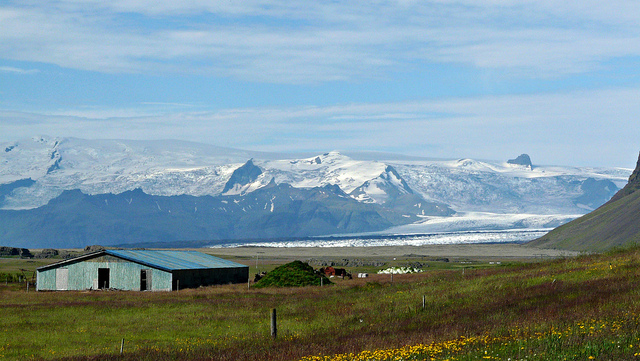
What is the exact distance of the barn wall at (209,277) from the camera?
72625mm

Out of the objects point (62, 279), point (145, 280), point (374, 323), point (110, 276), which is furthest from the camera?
point (62, 279)

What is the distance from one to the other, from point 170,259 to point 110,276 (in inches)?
343

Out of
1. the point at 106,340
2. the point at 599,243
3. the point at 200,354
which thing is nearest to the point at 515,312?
the point at 200,354

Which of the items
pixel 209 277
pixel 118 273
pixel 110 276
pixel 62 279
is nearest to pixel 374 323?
pixel 118 273

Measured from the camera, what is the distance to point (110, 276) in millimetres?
72500

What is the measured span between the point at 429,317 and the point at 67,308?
27613 mm

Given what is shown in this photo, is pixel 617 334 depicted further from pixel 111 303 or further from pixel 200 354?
pixel 111 303

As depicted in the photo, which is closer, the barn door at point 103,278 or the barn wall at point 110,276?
the barn wall at point 110,276

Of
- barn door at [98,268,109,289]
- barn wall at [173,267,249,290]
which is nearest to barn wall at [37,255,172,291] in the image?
barn door at [98,268,109,289]

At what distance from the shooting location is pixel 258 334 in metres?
34.4

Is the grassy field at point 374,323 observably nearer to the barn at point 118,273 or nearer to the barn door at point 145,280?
the barn at point 118,273

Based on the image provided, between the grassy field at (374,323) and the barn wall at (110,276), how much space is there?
491 inches

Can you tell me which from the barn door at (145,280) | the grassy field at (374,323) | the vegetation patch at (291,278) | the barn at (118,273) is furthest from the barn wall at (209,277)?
the grassy field at (374,323)

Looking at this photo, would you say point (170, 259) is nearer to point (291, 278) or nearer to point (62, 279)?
point (62, 279)
